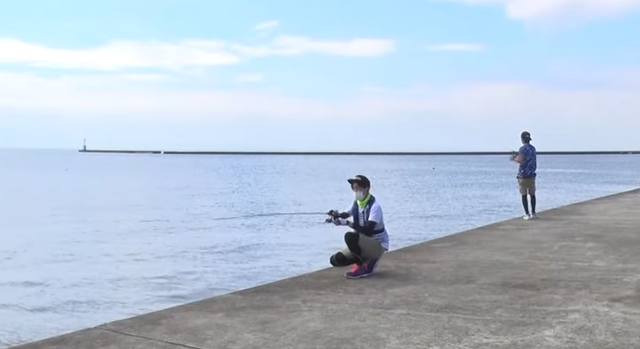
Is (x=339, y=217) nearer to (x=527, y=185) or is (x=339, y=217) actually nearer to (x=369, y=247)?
(x=369, y=247)

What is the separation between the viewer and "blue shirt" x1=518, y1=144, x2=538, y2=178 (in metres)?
13.3

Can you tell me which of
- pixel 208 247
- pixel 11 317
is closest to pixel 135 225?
pixel 208 247

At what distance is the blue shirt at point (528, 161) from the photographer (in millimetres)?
13289

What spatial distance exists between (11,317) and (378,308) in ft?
25.5

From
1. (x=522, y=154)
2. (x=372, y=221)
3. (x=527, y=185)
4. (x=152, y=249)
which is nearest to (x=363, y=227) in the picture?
(x=372, y=221)

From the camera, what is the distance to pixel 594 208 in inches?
622

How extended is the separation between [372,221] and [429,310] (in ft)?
5.14

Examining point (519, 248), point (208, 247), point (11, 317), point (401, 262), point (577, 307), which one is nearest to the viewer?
point (577, 307)

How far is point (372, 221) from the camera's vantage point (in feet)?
24.1

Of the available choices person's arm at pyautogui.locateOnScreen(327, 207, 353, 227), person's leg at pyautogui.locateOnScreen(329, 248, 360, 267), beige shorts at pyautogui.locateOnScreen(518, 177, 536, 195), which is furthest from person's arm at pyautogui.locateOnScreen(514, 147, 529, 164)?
person's arm at pyautogui.locateOnScreen(327, 207, 353, 227)

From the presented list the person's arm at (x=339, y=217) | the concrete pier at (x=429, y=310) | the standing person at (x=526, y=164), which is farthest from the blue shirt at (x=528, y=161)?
the person's arm at (x=339, y=217)

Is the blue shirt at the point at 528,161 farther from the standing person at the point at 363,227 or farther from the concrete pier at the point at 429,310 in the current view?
the standing person at the point at 363,227

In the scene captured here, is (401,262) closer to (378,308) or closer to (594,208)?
(378,308)

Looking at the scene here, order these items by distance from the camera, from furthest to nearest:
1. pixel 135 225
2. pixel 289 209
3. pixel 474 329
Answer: pixel 289 209 → pixel 135 225 → pixel 474 329
